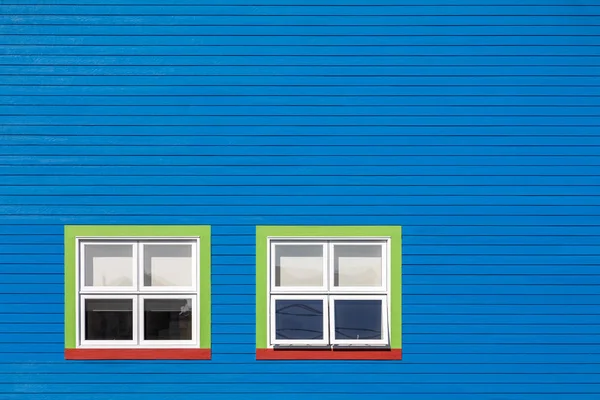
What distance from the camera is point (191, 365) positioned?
6.14 m

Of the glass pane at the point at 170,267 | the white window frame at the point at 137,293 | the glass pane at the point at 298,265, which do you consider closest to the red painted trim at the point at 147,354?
the white window frame at the point at 137,293

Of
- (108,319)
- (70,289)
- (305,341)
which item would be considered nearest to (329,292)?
(305,341)

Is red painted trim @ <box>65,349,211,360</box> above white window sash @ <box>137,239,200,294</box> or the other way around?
the other way around

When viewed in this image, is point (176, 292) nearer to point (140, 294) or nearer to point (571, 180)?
point (140, 294)

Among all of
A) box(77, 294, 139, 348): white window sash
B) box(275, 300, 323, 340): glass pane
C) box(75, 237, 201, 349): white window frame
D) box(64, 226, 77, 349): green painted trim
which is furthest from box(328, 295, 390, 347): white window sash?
box(64, 226, 77, 349): green painted trim

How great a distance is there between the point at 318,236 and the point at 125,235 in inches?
80.8

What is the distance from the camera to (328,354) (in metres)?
6.13

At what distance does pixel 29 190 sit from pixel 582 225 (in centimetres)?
592

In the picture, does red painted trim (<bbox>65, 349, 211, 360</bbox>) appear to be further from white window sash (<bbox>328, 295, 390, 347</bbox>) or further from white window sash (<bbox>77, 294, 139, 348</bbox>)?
white window sash (<bbox>328, 295, 390, 347</bbox>)

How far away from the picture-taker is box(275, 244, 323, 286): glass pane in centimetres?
623

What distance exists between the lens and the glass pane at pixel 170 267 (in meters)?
6.25

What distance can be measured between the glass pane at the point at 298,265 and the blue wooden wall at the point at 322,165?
0.32 metres

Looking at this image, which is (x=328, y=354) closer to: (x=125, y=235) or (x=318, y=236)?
(x=318, y=236)

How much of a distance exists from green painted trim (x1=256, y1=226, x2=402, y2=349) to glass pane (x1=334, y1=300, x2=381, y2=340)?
21 cm
